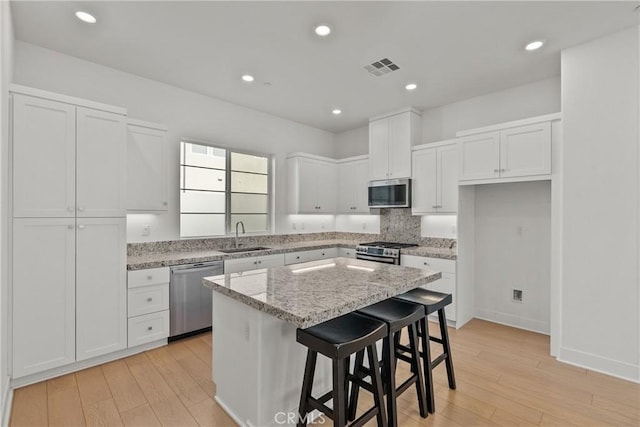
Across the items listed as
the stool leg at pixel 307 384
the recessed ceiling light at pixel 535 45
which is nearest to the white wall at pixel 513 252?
the recessed ceiling light at pixel 535 45

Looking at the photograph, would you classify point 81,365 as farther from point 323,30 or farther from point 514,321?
point 514,321

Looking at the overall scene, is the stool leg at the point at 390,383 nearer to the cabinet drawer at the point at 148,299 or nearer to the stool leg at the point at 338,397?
the stool leg at the point at 338,397

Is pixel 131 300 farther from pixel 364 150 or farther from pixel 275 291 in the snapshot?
pixel 364 150

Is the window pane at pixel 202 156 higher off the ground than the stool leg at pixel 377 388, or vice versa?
the window pane at pixel 202 156

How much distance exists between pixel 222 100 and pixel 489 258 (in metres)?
4.18

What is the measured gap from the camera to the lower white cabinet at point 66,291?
92.3 inches

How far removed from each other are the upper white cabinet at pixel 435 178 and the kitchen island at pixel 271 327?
79.0 inches

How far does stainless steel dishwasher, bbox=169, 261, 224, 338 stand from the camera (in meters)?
3.17

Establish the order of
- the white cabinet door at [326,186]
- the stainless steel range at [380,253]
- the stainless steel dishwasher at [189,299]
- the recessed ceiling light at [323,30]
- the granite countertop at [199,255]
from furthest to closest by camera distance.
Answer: the white cabinet door at [326,186] < the stainless steel range at [380,253] < the stainless steel dishwasher at [189,299] < the granite countertop at [199,255] < the recessed ceiling light at [323,30]

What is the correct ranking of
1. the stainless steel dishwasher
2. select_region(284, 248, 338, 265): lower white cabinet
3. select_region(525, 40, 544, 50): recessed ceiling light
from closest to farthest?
A: select_region(525, 40, 544, 50): recessed ceiling light, the stainless steel dishwasher, select_region(284, 248, 338, 265): lower white cabinet

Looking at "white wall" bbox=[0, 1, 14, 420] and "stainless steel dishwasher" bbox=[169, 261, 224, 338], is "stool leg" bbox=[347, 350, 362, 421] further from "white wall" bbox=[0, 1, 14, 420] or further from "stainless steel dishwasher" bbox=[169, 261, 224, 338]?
"white wall" bbox=[0, 1, 14, 420]

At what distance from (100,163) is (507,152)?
4.08m

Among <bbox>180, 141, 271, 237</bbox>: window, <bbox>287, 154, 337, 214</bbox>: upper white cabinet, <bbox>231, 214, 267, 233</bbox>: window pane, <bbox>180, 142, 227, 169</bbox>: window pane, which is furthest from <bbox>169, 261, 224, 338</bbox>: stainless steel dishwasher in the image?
<bbox>287, 154, 337, 214</bbox>: upper white cabinet

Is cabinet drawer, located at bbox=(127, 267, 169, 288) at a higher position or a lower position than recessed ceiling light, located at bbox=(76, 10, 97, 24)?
lower
